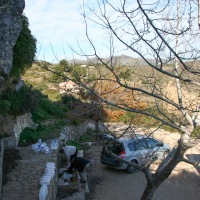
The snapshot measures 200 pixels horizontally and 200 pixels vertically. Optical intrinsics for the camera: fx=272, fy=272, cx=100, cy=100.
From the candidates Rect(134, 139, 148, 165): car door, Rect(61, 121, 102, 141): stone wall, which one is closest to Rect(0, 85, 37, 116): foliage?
Rect(61, 121, 102, 141): stone wall

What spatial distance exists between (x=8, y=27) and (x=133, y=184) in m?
8.19

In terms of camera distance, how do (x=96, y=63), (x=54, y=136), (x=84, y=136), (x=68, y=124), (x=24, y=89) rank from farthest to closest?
(x=84, y=136) → (x=68, y=124) → (x=54, y=136) → (x=24, y=89) → (x=96, y=63)

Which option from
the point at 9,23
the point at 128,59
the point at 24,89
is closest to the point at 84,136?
the point at 24,89

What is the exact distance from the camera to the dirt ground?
10.9m

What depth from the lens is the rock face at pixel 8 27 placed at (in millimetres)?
8688

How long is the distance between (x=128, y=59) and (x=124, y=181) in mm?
7376

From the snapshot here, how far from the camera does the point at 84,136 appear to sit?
2120 cm

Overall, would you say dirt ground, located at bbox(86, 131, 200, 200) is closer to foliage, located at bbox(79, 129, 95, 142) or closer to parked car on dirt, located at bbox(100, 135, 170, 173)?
parked car on dirt, located at bbox(100, 135, 170, 173)

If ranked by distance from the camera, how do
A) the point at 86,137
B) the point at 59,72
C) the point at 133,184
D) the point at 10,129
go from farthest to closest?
the point at 86,137 < the point at 10,129 < the point at 133,184 < the point at 59,72

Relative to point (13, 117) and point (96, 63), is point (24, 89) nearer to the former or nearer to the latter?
point (13, 117)

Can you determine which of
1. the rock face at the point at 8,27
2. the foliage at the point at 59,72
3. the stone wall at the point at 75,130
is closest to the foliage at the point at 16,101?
the rock face at the point at 8,27

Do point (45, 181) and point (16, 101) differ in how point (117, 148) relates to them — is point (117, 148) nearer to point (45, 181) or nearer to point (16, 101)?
point (16, 101)

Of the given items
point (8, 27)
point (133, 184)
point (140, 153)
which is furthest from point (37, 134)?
point (8, 27)

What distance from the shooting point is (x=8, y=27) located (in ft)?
30.5
